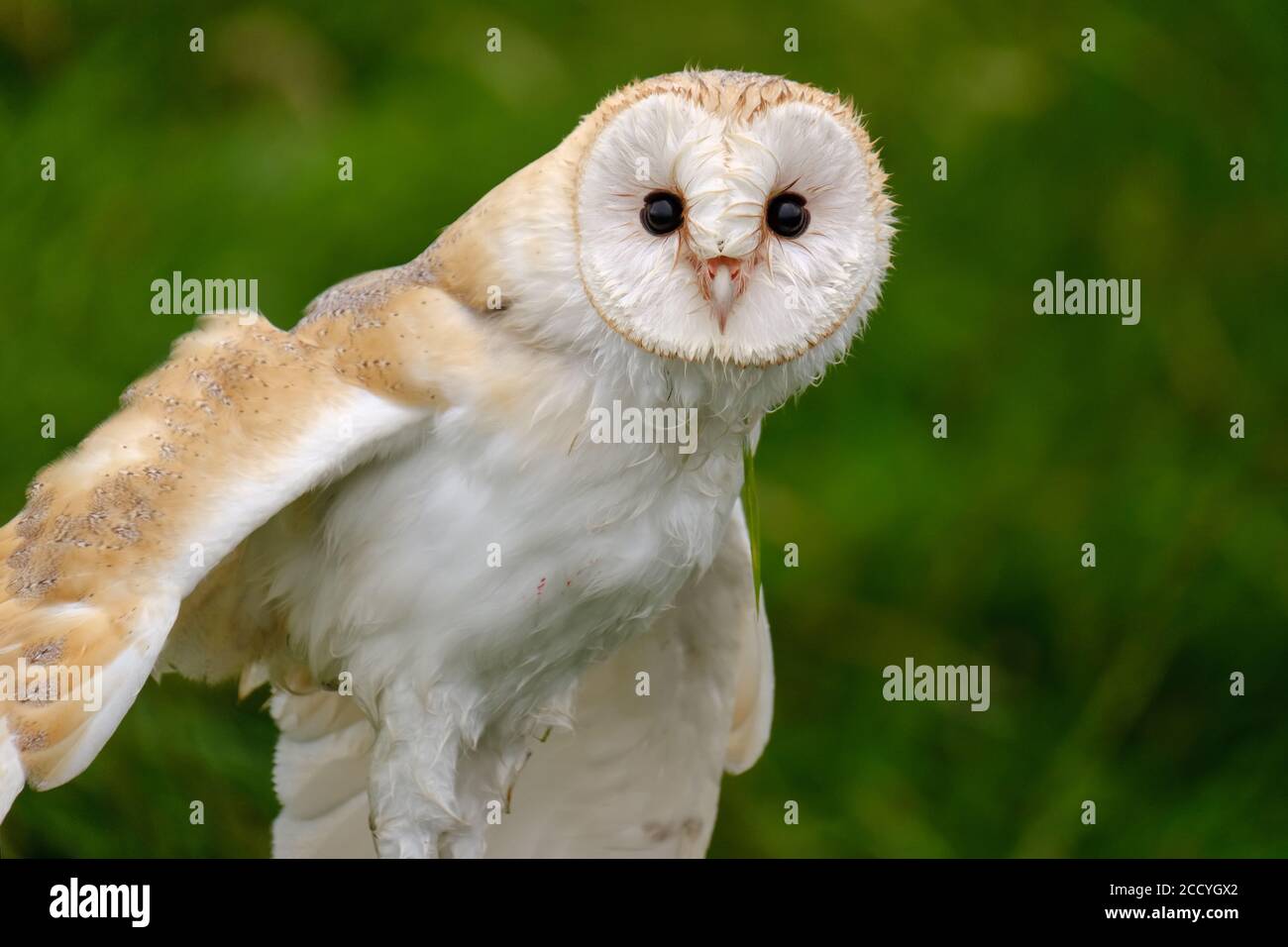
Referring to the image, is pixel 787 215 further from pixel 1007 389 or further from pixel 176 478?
pixel 1007 389

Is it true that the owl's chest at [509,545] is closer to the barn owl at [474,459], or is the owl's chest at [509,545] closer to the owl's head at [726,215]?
the barn owl at [474,459]

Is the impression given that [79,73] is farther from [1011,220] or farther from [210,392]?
[210,392]

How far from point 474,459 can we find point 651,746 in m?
0.71

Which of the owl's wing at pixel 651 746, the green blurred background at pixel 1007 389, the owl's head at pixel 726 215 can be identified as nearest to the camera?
the owl's head at pixel 726 215

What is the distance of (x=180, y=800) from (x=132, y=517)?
148 centimetres

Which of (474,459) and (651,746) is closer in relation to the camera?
(474,459)

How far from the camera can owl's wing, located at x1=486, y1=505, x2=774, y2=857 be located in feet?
8.57

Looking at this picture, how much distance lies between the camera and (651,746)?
2676 millimetres

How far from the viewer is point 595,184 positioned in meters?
1.94

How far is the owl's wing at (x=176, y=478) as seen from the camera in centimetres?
192

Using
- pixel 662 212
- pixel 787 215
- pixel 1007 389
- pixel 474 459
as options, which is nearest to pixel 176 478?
pixel 474 459

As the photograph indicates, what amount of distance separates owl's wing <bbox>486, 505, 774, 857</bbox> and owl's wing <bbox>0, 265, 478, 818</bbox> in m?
0.63

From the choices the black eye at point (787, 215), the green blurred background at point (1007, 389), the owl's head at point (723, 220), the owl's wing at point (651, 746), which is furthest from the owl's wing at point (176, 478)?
the green blurred background at point (1007, 389)

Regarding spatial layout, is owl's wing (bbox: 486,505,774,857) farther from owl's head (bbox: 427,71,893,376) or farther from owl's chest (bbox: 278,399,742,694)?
owl's head (bbox: 427,71,893,376)
